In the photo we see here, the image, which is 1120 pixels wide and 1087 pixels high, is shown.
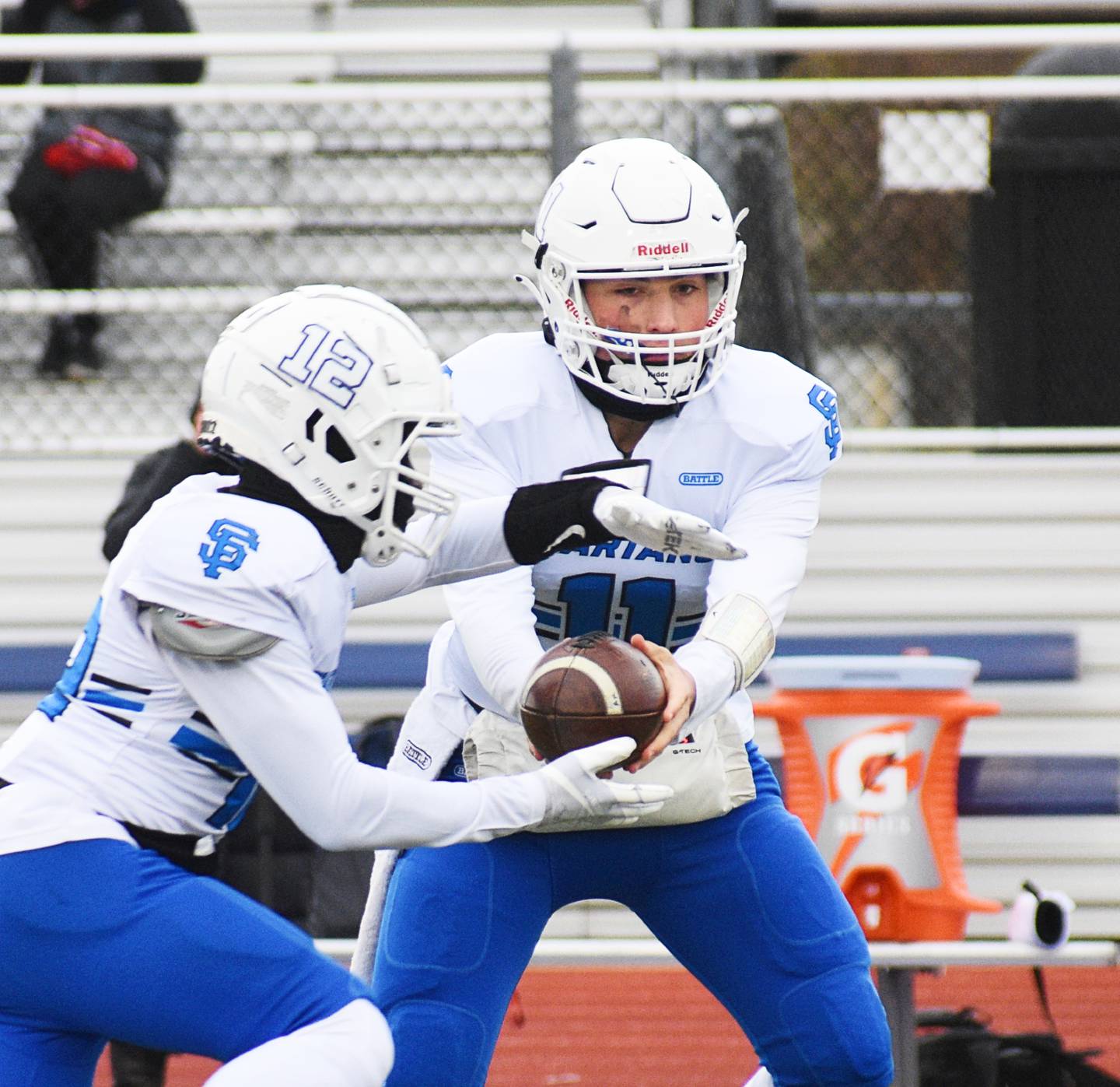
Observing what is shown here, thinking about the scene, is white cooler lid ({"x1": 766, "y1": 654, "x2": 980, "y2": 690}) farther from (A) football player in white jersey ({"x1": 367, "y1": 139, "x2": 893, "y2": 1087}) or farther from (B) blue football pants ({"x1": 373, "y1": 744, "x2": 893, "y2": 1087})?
(B) blue football pants ({"x1": 373, "y1": 744, "x2": 893, "y2": 1087})

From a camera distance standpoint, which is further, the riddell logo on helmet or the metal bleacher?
Answer: the metal bleacher

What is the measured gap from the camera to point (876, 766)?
457 cm

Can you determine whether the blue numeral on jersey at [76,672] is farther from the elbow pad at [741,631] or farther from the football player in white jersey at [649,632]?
the elbow pad at [741,631]

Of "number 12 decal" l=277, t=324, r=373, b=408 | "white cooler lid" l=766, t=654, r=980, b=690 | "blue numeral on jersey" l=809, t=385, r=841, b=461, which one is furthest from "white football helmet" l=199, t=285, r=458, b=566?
"white cooler lid" l=766, t=654, r=980, b=690

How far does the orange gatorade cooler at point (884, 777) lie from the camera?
4484 mm

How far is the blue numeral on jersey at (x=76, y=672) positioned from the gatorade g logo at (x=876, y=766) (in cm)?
242

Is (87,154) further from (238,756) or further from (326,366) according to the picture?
(238,756)

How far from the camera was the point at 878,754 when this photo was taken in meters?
4.58

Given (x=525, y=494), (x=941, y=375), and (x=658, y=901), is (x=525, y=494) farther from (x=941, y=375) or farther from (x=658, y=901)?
(x=941, y=375)

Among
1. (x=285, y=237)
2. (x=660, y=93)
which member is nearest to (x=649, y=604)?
(x=660, y=93)

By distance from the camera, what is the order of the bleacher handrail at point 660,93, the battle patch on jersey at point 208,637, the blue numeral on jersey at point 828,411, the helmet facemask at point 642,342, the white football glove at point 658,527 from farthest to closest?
the bleacher handrail at point 660,93
the blue numeral on jersey at point 828,411
the helmet facemask at point 642,342
the white football glove at point 658,527
the battle patch on jersey at point 208,637

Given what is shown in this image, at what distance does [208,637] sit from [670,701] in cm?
74

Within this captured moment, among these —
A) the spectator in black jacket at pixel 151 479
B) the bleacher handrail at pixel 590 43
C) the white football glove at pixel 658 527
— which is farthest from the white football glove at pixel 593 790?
the bleacher handrail at pixel 590 43

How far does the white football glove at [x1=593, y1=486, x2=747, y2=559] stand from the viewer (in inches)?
106
